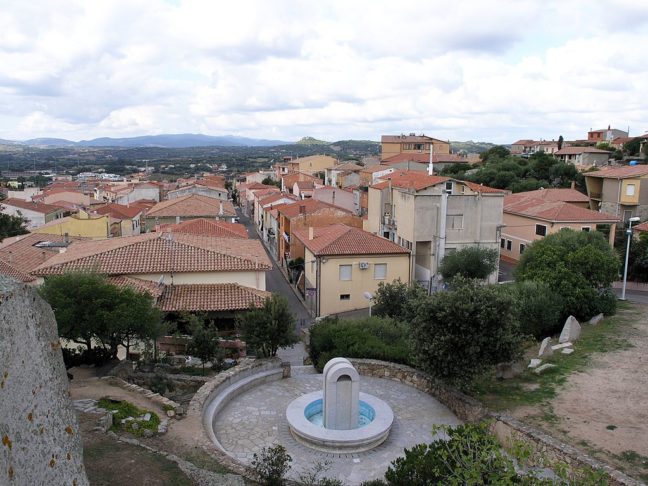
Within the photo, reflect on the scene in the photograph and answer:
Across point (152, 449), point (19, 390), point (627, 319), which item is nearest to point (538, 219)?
point (627, 319)

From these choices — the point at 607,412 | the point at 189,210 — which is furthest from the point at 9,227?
the point at 607,412

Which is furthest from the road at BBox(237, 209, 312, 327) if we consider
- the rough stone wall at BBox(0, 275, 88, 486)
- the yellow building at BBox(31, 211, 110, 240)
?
the rough stone wall at BBox(0, 275, 88, 486)

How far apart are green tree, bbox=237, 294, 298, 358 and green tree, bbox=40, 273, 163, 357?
3.03 meters

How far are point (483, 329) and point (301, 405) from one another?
5.20 metres

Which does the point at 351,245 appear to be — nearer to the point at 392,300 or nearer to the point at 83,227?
the point at 392,300

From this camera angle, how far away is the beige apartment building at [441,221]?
35.2 m

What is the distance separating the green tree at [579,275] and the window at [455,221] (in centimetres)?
935

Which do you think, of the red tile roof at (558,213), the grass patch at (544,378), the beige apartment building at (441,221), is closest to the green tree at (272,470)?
the grass patch at (544,378)

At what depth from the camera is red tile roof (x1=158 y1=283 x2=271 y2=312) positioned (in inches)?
833

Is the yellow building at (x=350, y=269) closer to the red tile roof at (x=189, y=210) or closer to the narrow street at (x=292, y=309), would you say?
the narrow street at (x=292, y=309)

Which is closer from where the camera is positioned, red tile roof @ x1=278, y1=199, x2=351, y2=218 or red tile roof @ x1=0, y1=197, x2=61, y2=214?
red tile roof @ x1=278, y1=199, x2=351, y2=218

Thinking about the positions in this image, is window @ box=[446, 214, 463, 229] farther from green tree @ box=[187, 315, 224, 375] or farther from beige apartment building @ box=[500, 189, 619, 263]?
green tree @ box=[187, 315, 224, 375]

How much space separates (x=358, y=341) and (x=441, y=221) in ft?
62.3

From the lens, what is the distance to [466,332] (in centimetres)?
1414
